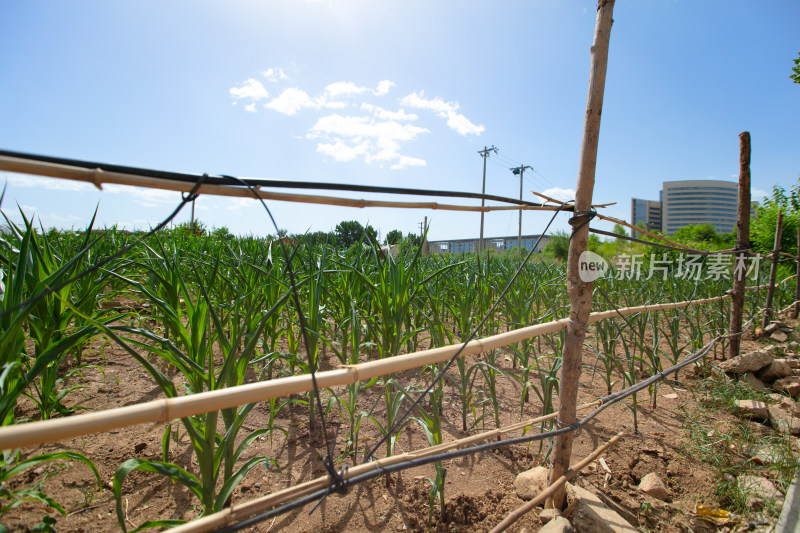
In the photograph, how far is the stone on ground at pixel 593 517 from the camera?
111 cm

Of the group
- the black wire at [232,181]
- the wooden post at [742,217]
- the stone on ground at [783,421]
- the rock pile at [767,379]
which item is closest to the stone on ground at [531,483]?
the black wire at [232,181]

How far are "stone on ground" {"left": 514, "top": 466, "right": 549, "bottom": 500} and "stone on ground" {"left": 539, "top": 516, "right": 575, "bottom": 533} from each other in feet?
0.58

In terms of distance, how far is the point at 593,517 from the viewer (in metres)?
1.13

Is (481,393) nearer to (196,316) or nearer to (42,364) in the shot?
(196,316)

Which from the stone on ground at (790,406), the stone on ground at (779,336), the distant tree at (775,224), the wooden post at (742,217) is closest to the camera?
the stone on ground at (790,406)

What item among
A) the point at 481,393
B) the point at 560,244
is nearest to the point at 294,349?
the point at 481,393

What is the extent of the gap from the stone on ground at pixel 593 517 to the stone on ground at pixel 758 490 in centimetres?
63

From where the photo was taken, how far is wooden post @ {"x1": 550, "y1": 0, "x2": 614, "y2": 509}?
1111mm

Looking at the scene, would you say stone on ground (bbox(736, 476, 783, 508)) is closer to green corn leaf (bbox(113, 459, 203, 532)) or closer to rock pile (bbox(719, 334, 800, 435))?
rock pile (bbox(719, 334, 800, 435))

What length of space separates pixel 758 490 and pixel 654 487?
37cm

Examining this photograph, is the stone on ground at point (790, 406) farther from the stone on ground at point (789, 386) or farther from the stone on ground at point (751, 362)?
the stone on ground at point (751, 362)

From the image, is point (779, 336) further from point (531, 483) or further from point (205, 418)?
point (205, 418)

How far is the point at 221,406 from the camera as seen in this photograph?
0.67 metres

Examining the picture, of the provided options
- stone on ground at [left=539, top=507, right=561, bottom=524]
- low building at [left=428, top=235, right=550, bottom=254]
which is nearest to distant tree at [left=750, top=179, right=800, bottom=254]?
low building at [left=428, top=235, right=550, bottom=254]
